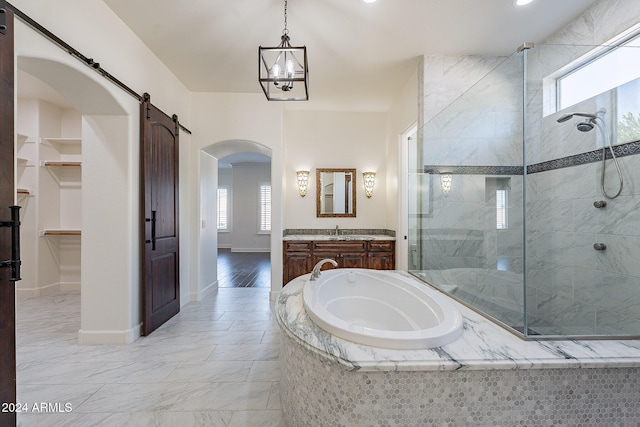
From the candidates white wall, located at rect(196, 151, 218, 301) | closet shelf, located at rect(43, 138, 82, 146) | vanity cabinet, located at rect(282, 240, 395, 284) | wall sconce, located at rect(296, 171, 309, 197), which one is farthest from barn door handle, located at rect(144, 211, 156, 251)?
closet shelf, located at rect(43, 138, 82, 146)

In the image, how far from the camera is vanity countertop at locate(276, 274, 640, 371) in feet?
3.84

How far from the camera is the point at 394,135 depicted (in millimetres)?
4188

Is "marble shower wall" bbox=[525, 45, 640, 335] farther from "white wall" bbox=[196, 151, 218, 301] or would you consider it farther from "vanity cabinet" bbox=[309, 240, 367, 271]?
"white wall" bbox=[196, 151, 218, 301]

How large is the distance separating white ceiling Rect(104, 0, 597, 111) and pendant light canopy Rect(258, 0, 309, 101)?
16 centimetres

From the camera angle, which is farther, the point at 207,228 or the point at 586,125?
the point at 207,228

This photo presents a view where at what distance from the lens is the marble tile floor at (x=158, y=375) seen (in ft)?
5.49

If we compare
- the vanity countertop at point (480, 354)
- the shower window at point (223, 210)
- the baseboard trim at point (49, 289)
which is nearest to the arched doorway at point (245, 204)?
the shower window at point (223, 210)

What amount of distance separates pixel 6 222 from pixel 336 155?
3.83m

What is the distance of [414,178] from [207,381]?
2.79 m

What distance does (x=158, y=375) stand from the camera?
2082 millimetres

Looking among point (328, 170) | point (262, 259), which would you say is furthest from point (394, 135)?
point (262, 259)

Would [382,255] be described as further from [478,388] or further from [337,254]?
[478,388]

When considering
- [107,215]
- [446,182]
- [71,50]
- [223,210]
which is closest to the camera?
[71,50]

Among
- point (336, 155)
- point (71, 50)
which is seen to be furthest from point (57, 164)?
point (336, 155)
